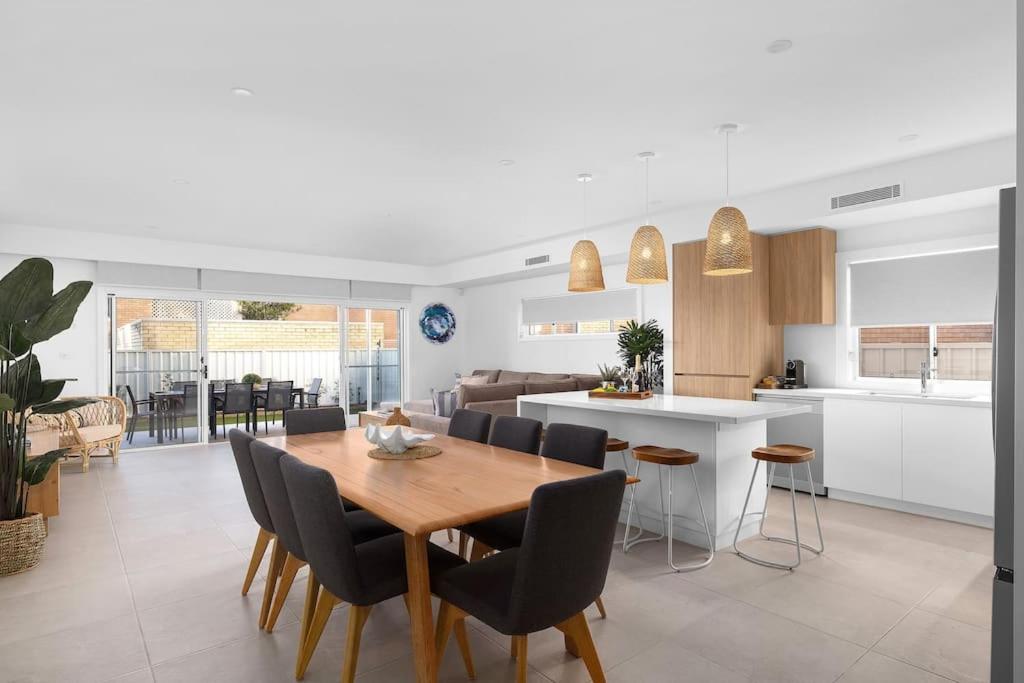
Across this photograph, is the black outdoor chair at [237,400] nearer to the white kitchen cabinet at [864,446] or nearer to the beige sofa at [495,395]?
the beige sofa at [495,395]

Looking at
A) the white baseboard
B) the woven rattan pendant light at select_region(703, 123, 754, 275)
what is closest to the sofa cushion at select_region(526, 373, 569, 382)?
the white baseboard

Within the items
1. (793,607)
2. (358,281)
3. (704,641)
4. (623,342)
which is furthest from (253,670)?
(358,281)

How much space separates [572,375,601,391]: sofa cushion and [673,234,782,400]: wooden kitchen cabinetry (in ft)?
4.86

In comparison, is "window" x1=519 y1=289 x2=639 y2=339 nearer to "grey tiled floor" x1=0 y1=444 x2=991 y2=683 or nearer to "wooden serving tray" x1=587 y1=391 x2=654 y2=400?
"wooden serving tray" x1=587 y1=391 x2=654 y2=400

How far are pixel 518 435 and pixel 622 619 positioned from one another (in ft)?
3.59

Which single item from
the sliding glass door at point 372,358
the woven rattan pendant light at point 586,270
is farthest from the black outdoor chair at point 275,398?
the woven rattan pendant light at point 586,270

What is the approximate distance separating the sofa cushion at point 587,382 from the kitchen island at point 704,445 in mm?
2915

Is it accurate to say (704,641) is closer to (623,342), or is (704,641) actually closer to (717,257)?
(717,257)

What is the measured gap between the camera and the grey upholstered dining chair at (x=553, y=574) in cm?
173

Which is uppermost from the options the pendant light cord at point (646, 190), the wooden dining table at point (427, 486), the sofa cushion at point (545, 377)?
the pendant light cord at point (646, 190)

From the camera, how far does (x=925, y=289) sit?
4.75 meters

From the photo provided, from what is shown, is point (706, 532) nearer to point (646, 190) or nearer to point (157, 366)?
point (646, 190)

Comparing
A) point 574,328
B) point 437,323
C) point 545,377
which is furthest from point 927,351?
point 437,323

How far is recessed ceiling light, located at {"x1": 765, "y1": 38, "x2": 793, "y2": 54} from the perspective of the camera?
8.48ft
